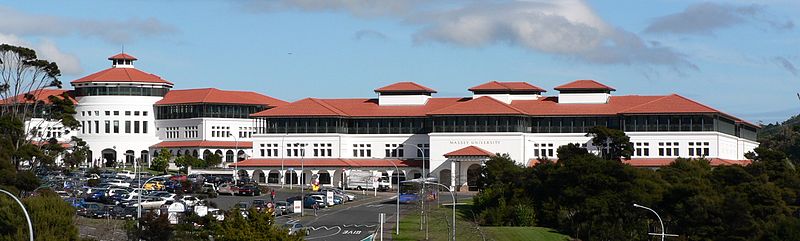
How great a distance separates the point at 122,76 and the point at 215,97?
11.4 m

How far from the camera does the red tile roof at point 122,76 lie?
552ft

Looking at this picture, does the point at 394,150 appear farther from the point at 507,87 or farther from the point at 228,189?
the point at 228,189

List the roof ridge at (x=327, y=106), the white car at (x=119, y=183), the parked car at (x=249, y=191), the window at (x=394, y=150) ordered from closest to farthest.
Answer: the white car at (x=119, y=183), the parked car at (x=249, y=191), the roof ridge at (x=327, y=106), the window at (x=394, y=150)

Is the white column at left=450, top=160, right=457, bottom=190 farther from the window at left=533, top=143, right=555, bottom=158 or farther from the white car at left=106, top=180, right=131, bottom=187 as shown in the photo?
the white car at left=106, top=180, right=131, bottom=187

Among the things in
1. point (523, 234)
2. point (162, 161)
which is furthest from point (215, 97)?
point (523, 234)

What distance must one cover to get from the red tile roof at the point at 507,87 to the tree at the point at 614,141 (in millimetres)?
16403

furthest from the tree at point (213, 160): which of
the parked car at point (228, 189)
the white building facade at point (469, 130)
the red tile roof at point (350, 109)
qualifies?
the parked car at point (228, 189)

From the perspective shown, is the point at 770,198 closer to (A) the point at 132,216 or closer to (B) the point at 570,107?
(A) the point at 132,216

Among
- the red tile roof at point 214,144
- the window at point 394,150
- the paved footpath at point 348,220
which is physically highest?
the red tile roof at point 214,144

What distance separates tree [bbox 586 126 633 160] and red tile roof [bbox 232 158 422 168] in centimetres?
1838

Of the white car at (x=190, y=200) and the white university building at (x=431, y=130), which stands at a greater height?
the white university building at (x=431, y=130)

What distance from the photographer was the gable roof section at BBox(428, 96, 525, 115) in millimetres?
141625

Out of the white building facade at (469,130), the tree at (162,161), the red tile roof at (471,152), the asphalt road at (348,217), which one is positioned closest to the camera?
the asphalt road at (348,217)

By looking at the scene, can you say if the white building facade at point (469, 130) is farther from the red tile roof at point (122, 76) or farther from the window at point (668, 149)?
the red tile roof at point (122, 76)
